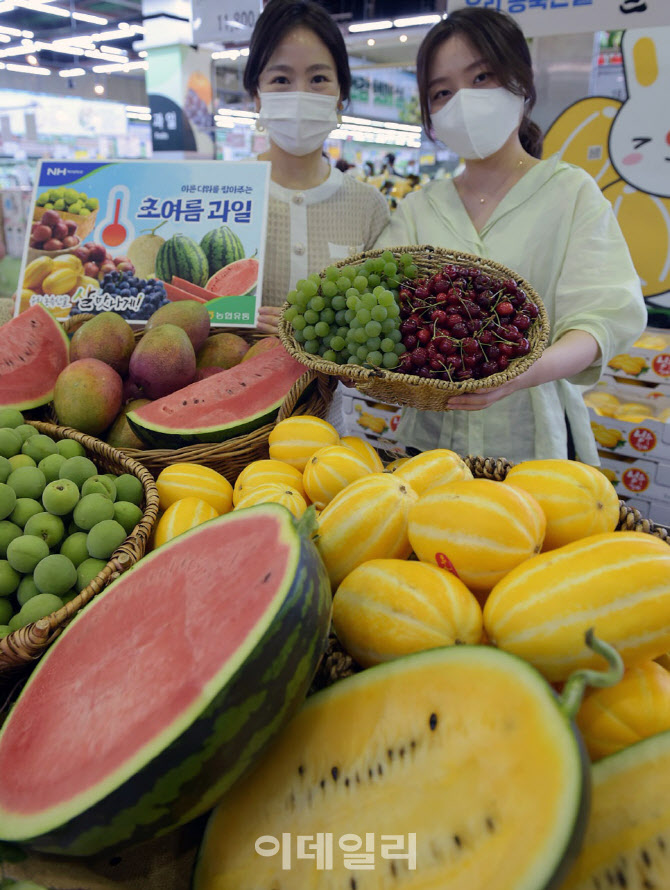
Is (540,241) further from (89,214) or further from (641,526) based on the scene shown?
(89,214)

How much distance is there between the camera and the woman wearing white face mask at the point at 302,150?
207 centimetres

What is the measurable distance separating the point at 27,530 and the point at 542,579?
843 mm

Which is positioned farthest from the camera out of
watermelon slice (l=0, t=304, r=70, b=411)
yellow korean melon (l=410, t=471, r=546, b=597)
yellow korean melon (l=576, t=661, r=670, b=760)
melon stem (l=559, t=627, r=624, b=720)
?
watermelon slice (l=0, t=304, r=70, b=411)

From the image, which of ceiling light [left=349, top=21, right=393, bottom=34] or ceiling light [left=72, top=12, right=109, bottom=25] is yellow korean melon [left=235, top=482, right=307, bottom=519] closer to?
ceiling light [left=349, top=21, right=393, bottom=34]

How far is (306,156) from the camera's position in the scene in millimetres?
2383

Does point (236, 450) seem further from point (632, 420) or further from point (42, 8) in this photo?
point (42, 8)

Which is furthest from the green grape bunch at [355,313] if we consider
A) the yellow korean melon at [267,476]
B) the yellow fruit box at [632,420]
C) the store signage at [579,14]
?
the store signage at [579,14]

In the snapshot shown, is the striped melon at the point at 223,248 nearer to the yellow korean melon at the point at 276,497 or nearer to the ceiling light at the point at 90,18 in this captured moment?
the yellow korean melon at the point at 276,497

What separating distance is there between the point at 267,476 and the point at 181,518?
18 cm

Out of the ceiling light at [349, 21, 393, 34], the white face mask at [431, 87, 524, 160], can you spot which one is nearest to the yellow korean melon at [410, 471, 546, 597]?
the white face mask at [431, 87, 524, 160]

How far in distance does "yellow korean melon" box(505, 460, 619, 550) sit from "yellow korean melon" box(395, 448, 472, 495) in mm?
151

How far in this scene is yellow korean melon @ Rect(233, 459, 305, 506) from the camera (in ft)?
3.84

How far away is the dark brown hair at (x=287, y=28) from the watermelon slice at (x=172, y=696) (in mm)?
1964

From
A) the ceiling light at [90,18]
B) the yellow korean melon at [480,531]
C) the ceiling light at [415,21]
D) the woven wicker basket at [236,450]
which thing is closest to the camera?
the yellow korean melon at [480,531]
